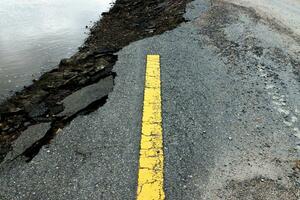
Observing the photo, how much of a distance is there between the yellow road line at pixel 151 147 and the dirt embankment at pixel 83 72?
0.62 m

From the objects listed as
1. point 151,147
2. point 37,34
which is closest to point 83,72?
point 151,147

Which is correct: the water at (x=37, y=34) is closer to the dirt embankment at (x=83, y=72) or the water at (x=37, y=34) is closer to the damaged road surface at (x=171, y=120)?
the dirt embankment at (x=83, y=72)

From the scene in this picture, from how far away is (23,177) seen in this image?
10.7 ft

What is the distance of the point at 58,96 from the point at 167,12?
372cm

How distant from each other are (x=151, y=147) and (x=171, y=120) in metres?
0.52

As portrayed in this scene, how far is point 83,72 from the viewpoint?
5805 mm

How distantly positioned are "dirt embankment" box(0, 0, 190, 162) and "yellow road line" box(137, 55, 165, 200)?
0.62m

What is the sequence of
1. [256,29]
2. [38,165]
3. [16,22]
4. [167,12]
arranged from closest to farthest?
[38,165], [256,29], [167,12], [16,22]

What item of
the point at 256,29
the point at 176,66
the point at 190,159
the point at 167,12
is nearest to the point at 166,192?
the point at 190,159

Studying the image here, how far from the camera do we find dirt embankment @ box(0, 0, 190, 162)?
4.25 meters

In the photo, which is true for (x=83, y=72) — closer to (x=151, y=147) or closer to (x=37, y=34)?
(x=151, y=147)

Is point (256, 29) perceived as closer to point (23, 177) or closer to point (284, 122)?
point (284, 122)

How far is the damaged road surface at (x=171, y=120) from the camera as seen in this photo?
10.6 feet

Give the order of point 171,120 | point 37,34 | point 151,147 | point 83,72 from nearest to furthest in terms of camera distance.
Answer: point 151,147 < point 171,120 < point 83,72 < point 37,34
